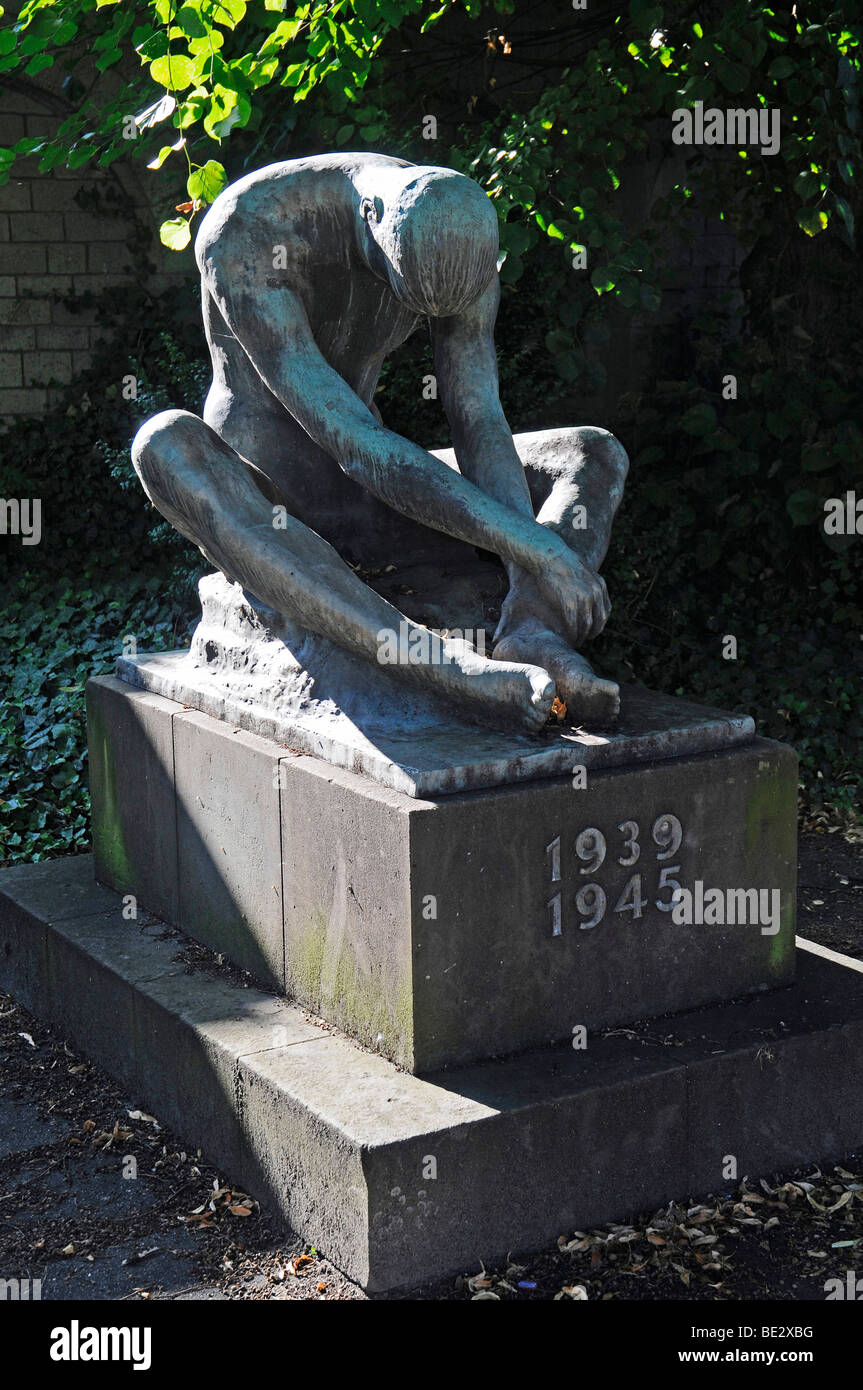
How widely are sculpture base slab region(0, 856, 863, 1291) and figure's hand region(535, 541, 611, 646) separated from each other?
89 centimetres

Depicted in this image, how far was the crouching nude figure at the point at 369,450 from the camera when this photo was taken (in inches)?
128

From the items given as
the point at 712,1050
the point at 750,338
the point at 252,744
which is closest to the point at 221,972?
the point at 252,744

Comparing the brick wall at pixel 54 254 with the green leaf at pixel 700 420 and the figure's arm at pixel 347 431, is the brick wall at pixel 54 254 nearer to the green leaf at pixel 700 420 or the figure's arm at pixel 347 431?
the green leaf at pixel 700 420

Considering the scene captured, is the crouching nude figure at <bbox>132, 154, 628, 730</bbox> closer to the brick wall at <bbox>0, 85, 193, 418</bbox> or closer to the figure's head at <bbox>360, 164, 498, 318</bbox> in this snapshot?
the figure's head at <bbox>360, 164, 498, 318</bbox>

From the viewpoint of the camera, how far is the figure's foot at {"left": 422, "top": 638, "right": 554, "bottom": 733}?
3.11 metres

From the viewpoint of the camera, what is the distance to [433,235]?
3219 mm

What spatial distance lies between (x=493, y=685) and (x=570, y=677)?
183 mm

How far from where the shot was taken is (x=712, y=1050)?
3.05 m

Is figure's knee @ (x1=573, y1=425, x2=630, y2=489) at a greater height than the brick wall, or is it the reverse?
the brick wall

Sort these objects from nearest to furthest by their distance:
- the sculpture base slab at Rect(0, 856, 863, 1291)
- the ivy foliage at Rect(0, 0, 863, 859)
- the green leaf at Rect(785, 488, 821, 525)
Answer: the sculpture base slab at Rect(0, 856, 863, 1291) < the ivy foliage at Rect(0, 0, 863, 859) < the green leaf at Rect(785, 488, 821, 525)

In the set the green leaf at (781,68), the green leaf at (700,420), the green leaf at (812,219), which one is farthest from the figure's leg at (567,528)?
the green leaf at (700,420)

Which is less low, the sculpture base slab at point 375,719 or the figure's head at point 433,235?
the figure's head at point 433,235

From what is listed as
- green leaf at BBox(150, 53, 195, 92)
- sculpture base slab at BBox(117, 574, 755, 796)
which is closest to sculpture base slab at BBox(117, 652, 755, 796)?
sculpture base slab at BBox(117, 574, 755, 796)

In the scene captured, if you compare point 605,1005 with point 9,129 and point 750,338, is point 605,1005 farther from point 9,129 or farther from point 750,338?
point 9,129
